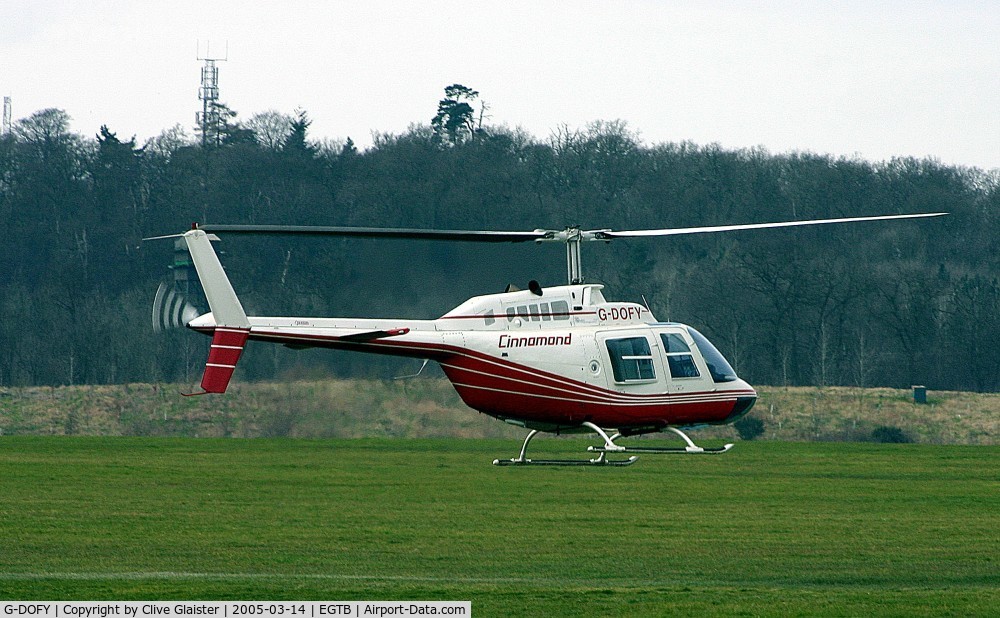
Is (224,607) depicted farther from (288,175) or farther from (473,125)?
(473,125)

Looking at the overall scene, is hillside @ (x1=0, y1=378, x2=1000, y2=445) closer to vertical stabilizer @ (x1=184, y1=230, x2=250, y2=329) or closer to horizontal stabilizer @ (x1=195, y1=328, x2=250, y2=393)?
vertical stabilizer @ (x1=184, y1=230, x2=250, y2=329)

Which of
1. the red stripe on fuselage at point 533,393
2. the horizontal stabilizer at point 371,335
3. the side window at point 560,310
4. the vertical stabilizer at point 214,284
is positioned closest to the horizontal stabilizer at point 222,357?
the vertical stabilizer at point 214,284

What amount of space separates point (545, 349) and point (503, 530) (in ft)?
14.5

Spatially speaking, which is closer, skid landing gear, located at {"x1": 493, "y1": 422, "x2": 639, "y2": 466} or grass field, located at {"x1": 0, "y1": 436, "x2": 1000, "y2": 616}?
grass field, located at {"x1": 0, "y1": 436, "x2": 1000, "y2": 616}

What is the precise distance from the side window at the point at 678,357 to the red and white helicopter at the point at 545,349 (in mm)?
18

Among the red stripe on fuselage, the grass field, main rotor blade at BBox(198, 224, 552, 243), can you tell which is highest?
main rotor blade at BBox(198, 224, 552, 243)

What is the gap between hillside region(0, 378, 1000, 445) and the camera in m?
48.3

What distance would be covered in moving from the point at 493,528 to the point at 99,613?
41.7ft

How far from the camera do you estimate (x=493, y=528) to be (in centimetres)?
2855

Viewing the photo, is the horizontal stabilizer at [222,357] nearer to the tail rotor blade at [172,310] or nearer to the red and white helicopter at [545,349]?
the red and white helicopter at [545,349]

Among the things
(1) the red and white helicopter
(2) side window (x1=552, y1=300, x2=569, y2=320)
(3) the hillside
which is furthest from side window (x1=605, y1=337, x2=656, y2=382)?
(3) the hillside

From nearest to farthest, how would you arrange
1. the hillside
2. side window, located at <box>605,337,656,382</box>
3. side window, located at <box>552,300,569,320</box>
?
1. side window, located at <box>605,337,656,382</box>
2. side window, located at <box>552,300,569,320</box>
3. the hillside

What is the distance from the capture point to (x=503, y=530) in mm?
28250

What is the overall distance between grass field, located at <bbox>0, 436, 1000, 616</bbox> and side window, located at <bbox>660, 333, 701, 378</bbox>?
317cm
